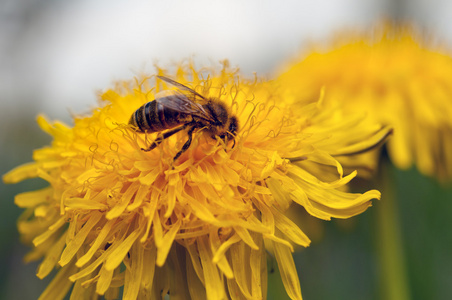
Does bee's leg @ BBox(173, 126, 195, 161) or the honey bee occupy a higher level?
the honey bee

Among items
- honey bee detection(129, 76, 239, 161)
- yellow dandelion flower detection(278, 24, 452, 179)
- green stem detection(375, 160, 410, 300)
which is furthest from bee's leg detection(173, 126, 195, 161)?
green stem detection(375, 160, 410, 300)

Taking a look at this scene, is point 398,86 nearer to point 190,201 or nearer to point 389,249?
point 389,249

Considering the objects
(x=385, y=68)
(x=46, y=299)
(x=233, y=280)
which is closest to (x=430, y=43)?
(x=385, y=68)

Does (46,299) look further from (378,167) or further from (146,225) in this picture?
(378,167)

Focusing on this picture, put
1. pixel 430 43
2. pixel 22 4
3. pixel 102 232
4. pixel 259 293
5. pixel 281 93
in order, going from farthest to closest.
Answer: pixel 22 4 → pixel 430 43 → pixel 281 93 → pixel 102 232 → pixel 259 293

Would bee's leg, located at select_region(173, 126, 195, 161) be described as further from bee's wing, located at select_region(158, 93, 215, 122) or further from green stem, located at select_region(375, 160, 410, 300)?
green stem, located at select_region(375, 160, 410, 300)

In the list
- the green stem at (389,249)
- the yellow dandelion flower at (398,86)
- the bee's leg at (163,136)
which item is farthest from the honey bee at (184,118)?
the green stem at (389,249)
